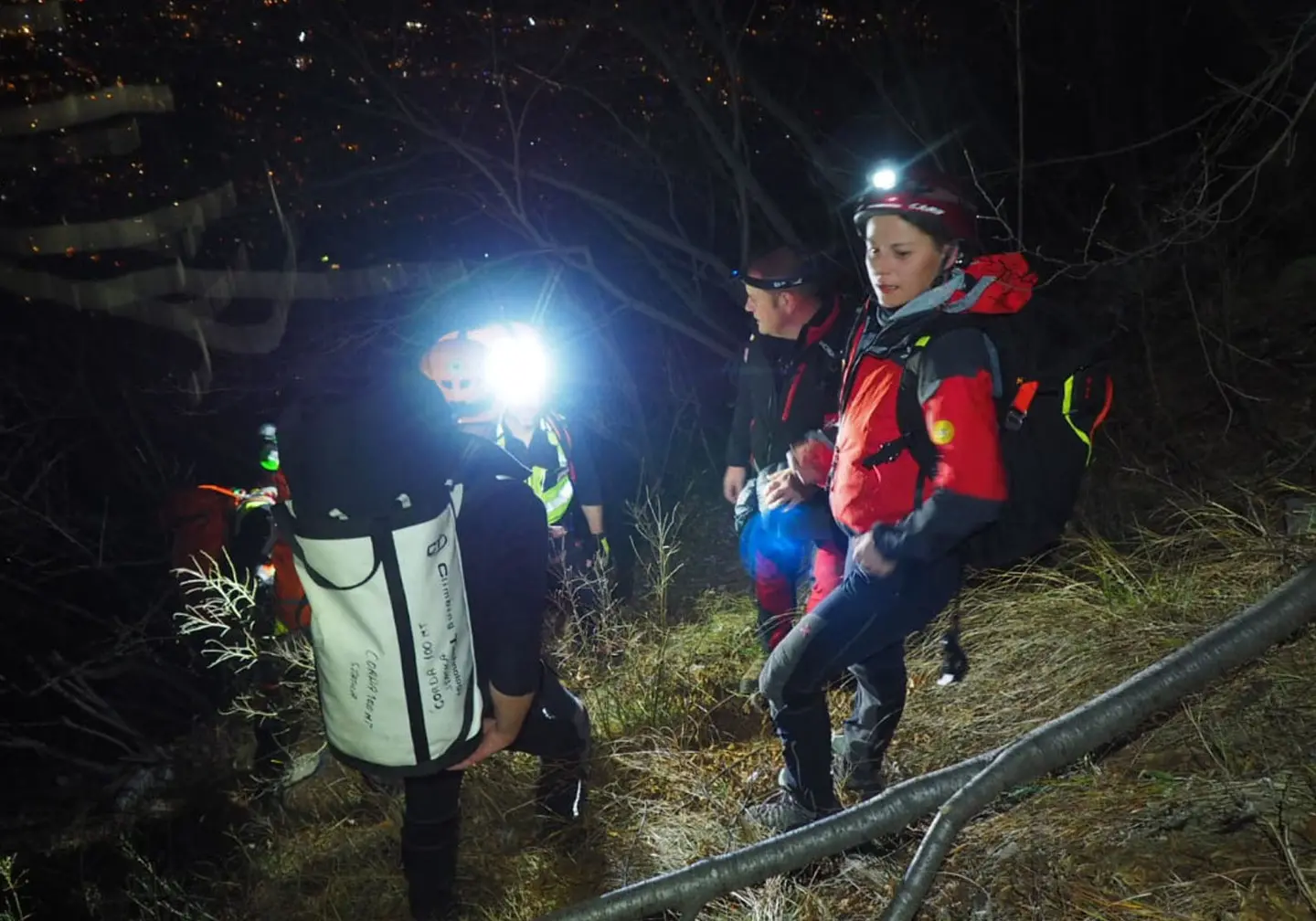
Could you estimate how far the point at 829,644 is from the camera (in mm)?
2393

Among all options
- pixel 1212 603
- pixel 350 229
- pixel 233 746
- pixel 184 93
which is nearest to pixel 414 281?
pixel 350 229

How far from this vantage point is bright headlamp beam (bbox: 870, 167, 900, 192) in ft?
7.99

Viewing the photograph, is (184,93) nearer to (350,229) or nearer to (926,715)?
(350,229)

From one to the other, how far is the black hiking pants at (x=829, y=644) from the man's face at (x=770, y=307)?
56.2 inches

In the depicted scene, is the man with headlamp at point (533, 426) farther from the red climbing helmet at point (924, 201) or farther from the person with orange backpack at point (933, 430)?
the red climbing helmet at point (924, 201)

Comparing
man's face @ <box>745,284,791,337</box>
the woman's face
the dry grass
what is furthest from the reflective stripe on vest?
the woman's face

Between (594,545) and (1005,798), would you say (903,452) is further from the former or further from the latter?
(594,545)

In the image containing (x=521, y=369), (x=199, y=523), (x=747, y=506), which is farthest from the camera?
(x=199, y=523)

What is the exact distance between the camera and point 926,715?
129 inches

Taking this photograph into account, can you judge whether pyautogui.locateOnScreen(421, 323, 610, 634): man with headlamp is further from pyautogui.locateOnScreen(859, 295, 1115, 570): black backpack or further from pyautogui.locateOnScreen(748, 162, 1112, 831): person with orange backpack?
pyautogui.locateOnScreen(859, 295, 1115, 570): black backpack

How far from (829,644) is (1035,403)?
82cm

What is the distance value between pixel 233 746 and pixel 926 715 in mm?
5009

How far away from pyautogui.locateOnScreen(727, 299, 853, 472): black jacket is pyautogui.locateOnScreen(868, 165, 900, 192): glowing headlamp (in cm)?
81

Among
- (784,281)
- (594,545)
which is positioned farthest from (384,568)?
(594,545)
